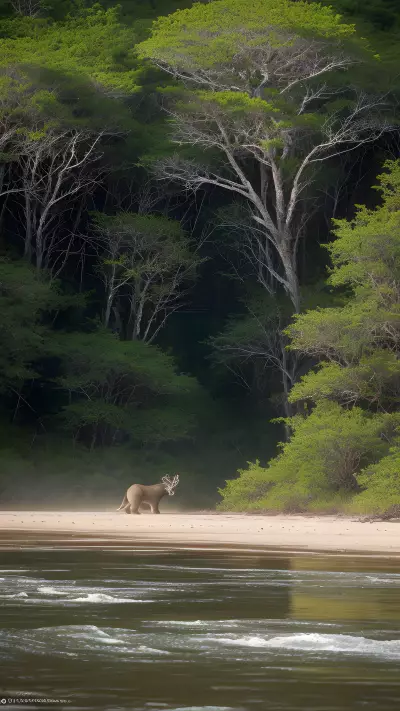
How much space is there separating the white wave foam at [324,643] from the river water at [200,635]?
13 millimetres

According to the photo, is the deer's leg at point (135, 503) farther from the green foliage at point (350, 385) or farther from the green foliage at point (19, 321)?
the green foliage at point (19, 321)

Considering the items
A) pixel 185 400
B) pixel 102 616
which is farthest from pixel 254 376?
pixel 102 616

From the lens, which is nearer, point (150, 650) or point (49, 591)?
point (150, 650)

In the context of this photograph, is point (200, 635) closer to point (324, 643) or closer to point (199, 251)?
point (324, 643)

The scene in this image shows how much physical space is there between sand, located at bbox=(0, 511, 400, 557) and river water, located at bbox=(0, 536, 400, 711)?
4.06m

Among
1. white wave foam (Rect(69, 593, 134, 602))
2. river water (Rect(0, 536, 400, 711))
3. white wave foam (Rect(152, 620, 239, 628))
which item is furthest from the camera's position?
white wave foam (Rect(69, 593, 134, 602))

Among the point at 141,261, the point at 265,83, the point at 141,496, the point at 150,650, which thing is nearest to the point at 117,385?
the point at 141,261

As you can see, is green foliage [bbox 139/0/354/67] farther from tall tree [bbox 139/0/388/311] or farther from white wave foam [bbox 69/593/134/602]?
white wave foam [bbox 69/593/134/602]

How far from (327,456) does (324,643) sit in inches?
A: 758

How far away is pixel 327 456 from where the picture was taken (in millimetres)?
28297

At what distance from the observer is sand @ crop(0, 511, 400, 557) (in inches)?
789

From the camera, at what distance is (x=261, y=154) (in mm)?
37125

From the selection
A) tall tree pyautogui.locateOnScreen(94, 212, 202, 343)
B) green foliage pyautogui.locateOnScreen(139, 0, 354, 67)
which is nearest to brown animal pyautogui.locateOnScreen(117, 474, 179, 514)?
tall tree pyautogui.locateOnScreen(94, 212, 202, 343)

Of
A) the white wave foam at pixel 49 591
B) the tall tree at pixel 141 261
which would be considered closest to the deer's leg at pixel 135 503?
the tall tree at pixel 141 261
